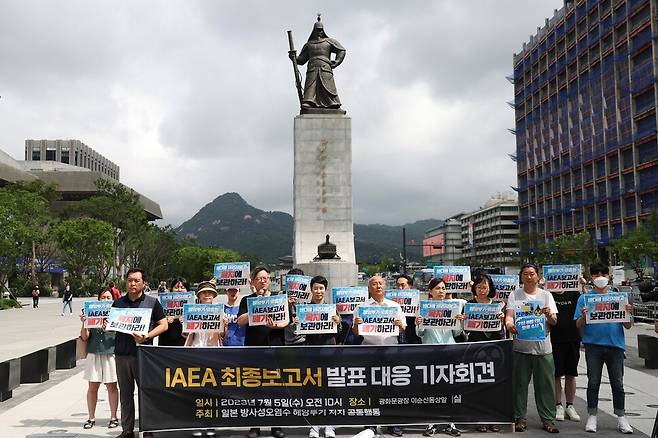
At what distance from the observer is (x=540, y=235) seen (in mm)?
94562

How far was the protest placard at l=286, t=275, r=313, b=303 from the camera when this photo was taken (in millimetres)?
9164

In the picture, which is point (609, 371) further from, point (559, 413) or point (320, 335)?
point (320, 335)

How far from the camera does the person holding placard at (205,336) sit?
328 inches

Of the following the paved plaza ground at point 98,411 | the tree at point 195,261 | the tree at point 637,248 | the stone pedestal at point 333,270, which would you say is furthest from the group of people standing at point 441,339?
the tree at point 195,261

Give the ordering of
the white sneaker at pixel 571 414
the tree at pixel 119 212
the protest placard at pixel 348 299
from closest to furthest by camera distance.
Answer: the white sneaker at pixel 571 414 < the protest placard at pixel 348 299 < the tree at pixel 119 212

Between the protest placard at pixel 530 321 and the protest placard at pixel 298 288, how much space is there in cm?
320

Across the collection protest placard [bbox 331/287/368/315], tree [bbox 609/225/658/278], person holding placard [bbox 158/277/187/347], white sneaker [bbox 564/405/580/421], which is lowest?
white sneaker [bbox 564/405/580/421]

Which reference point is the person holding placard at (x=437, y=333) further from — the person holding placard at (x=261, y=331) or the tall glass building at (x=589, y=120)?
the tall glass building at (x=589, y=120)

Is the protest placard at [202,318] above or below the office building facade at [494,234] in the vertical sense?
below

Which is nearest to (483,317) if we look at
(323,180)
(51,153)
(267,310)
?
(267,310)

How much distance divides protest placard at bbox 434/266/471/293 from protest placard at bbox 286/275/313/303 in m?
2.57

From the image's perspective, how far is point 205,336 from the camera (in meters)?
8.35

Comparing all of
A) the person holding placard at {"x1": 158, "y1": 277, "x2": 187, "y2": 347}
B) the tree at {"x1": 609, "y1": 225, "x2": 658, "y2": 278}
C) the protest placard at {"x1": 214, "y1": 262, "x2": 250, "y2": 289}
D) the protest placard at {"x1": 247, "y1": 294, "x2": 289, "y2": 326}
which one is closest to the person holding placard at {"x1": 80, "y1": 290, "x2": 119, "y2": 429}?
the person holding placard at {"x1": 158, "y1": 277, "x2": 187, "y2": 347}

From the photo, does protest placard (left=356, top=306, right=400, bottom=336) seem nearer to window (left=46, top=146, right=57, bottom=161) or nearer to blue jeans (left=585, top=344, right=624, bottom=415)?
blue jeans (left=585, top=344, right=624, bottom=415)
